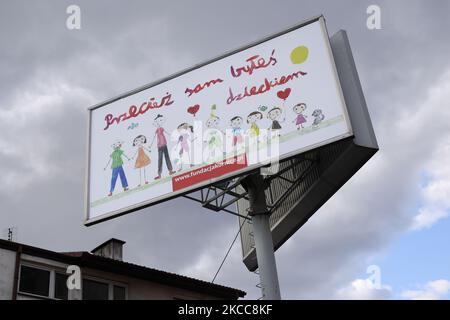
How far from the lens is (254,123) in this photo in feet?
53.8

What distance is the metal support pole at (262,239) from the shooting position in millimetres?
16203

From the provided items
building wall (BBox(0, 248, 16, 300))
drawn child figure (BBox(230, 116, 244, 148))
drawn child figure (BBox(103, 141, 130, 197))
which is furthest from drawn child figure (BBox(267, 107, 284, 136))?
building wall (BBox(0, 248, 16, 300))

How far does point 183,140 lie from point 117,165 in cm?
220

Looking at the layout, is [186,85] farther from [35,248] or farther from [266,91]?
[35,248]

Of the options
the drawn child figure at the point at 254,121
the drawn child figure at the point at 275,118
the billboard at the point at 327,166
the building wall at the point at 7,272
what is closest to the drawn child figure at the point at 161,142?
the drawn child figure at the point at 254,121

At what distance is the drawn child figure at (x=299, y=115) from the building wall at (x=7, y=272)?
9.81 meters

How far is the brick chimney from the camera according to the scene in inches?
955

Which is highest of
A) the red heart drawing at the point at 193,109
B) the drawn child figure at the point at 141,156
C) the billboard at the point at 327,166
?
the red heart drawing at the point at 193,109

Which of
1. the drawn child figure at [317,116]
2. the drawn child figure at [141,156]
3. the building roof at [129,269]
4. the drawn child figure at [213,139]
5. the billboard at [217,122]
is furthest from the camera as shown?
the building roof at [129,269]

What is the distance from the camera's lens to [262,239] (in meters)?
16.8

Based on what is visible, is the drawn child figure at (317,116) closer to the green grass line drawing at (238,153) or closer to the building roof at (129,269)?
the green grass line drawing at (238,153)

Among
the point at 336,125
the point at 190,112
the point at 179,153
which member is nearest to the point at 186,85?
the point at 190,112
